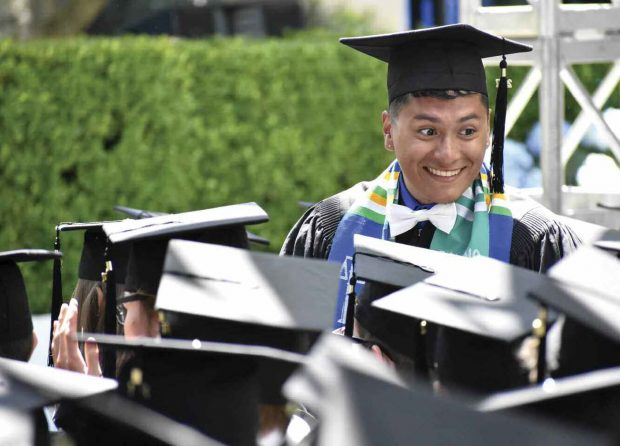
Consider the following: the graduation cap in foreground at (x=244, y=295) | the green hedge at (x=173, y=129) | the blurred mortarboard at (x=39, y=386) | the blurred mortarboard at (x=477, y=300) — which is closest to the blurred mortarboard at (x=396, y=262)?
the blurred mortarboard at (x=477, y=300)

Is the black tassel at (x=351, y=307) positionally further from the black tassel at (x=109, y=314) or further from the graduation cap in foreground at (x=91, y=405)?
the graduation cap in foreground at (x=91, y=405)

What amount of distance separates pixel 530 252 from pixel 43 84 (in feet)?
17.2

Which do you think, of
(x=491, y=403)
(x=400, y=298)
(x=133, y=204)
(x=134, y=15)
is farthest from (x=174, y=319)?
(x=134, y=15)

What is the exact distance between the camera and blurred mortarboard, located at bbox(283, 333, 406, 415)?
1.77m

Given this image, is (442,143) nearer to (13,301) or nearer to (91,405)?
(13,301)

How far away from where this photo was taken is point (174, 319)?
7.80 ft

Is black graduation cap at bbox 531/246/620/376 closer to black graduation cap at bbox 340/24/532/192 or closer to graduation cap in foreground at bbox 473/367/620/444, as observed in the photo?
graduation cap in foreground at bbox 473/367/620/444

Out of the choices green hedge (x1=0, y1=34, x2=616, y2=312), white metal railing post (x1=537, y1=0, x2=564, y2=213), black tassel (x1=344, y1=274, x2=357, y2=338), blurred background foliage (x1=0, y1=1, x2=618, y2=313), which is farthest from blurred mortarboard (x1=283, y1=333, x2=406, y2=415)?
green hedge (x1=0, y1=34, x2=616, y2=312)

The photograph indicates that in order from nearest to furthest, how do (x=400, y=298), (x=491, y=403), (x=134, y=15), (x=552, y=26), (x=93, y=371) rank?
1. (x=491, y=403)
2. (x=400, y=298)
3. (x=93, y=371)
4. (x=552, y=26)
5. (x=134, y=15)

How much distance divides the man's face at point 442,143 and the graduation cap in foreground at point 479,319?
68 centimetres

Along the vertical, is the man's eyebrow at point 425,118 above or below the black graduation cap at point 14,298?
above

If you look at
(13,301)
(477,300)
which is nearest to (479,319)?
(477,300)

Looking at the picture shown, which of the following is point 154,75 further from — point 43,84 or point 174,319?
point 174,319

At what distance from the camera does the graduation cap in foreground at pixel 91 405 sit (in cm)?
198
